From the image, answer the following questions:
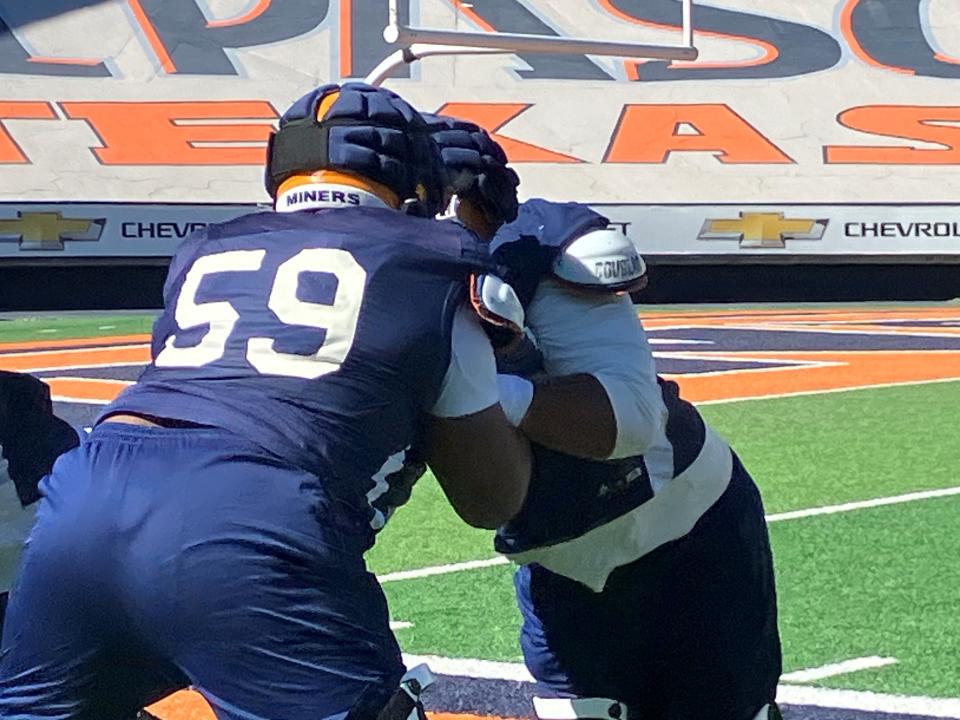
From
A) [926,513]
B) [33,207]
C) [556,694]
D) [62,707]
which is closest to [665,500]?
[556,694]

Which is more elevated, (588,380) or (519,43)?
(588,380)

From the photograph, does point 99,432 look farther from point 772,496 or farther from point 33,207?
point 33,207

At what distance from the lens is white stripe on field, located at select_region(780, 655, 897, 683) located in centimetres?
397

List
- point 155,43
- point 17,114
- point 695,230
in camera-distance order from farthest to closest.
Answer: point 155,43
point 17,114
point 695,230

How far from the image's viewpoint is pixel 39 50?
1948 centimetres

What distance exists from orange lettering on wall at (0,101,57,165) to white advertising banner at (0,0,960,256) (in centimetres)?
3

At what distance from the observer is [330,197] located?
197cm

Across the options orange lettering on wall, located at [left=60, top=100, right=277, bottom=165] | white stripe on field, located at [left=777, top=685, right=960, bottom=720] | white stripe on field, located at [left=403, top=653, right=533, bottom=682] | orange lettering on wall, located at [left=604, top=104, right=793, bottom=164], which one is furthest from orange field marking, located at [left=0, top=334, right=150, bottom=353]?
white stripe on field, located at [left=777, top=685, right=960, bottom=720]

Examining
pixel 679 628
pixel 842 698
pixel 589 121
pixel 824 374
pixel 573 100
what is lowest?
pixel 589 121

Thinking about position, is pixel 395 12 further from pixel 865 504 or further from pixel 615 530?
pixel 615 530

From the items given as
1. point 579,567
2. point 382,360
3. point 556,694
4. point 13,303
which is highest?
point 382,360

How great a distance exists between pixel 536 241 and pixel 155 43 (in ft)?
59.3

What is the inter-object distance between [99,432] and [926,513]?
467 centimetres

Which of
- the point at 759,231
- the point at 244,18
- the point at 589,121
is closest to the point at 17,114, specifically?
the point at 244,18
